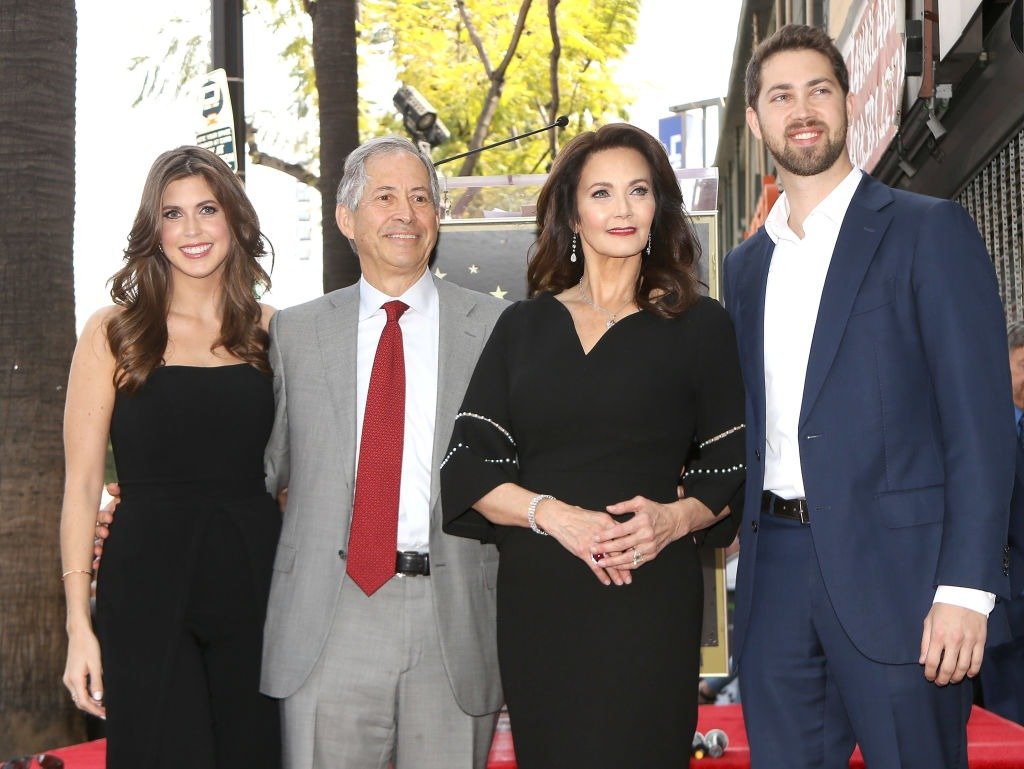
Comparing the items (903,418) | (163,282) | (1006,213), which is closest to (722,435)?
(903,418)

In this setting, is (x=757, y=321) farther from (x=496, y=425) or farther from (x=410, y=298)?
(x=410, y=298)

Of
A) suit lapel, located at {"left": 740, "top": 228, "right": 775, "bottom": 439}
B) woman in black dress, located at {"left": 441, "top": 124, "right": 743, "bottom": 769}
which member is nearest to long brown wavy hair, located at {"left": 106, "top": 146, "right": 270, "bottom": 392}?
woman in black dress, located at {"left": 441, "top": 124, "right": 743, "bottom": 769}

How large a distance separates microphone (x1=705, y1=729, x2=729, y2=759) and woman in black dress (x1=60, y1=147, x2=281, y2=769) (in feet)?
6.43

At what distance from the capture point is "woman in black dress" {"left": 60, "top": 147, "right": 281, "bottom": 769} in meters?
3.65

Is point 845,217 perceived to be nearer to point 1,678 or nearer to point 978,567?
point 978,567

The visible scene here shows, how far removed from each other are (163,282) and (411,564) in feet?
4.05

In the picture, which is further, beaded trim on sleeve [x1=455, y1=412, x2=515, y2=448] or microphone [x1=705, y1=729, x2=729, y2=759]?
microphone [x1=705, y1=729, x2=729, y2=759]

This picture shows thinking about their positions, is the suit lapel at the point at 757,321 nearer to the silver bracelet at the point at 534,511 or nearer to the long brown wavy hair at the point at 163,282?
the silver bracelet at the point at 534,511

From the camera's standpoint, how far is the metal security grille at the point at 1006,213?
8.53 metres

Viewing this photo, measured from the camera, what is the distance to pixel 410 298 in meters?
4.08

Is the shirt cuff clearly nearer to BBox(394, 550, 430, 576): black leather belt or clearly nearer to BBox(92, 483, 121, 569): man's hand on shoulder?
BBox(394, 550, 430, 576): black leather belt

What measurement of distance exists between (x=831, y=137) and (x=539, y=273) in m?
0.97

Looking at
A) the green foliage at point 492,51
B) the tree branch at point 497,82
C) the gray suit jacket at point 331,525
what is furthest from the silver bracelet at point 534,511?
the green foliage at point 492,51

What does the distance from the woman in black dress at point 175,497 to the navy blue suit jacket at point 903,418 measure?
169cm
